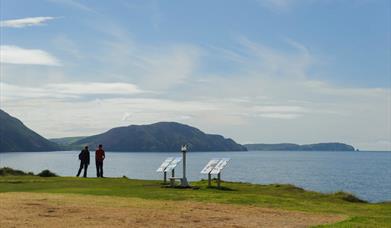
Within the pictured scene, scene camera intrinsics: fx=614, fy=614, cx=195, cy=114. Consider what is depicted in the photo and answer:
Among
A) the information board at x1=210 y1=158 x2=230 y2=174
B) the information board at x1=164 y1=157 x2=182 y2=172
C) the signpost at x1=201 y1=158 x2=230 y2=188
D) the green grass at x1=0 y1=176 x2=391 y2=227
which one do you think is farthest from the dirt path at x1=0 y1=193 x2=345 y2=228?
the information board at x1=164 y1=157 x2=182 y2=172

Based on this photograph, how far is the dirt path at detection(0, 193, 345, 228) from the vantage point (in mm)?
16344

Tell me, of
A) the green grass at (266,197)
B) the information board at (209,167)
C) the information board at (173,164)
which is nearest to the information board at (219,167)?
the information board at (209,167)

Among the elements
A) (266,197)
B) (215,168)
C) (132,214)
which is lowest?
(132,214)

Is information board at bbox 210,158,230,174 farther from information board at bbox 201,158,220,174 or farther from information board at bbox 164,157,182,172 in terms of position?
information board at bbox 164,157,182,172

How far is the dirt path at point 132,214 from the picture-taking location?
16344mm

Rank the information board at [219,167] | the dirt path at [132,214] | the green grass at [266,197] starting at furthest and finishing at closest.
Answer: the information board at [219,167]
the green grass at [266,197]
the dirt path at [132,214]

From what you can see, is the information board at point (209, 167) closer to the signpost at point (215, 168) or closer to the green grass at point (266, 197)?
the signpost at point (215, 168)

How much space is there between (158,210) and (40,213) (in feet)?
12.0

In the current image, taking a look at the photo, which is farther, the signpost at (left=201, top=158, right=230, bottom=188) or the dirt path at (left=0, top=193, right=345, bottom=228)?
the signpost at (left=201, top=158, right=230, bottom=188)

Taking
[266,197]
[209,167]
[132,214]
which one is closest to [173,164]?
[209,167]

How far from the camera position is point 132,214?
18.1 m

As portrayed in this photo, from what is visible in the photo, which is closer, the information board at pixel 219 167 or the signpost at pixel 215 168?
the signpost at pixel 215 168

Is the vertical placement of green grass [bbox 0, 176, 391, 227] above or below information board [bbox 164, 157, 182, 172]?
below

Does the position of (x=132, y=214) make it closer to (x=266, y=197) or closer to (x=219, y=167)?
(x=266, y=197)
